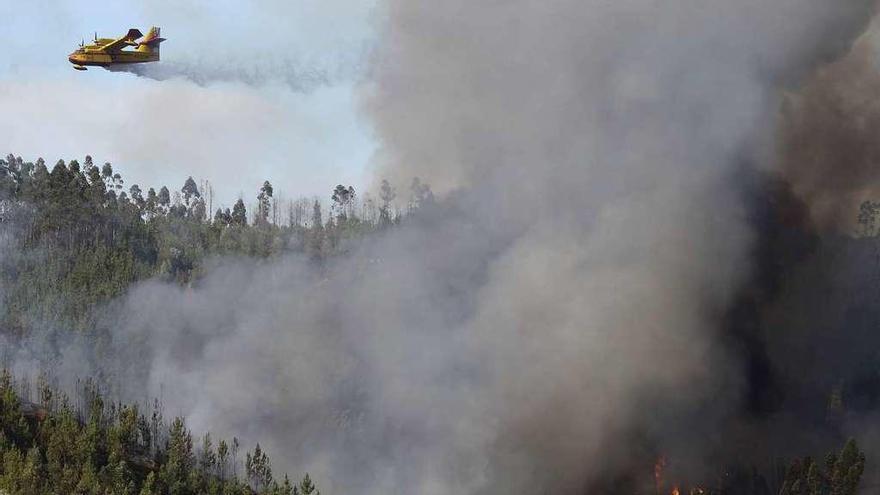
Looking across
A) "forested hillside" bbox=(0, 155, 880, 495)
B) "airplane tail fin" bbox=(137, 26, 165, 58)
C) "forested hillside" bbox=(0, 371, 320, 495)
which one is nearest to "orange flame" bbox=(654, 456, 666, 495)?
"forested hillside" bbox=(0, 155, 880, 495)

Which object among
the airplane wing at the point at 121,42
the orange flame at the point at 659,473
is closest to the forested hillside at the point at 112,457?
the orange flame at the point at 659,473

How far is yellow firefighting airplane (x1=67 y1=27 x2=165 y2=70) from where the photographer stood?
3762 inches

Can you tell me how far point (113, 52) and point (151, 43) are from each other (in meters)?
3.39

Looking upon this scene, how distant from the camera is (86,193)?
17588 cm

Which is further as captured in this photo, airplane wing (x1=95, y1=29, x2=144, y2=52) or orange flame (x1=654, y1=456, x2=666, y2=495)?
orange flame (x1=654, y1=456, x2=666, y2=495)

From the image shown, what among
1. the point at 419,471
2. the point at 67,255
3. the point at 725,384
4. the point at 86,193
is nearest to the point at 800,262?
the point at 725,384

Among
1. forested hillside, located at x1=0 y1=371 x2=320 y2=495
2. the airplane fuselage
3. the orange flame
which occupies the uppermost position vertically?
the airplane fuselage

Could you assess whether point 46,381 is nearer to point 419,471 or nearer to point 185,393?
point 185,393

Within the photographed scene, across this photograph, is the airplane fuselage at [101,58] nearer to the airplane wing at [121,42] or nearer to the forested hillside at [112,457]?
the airplane wing at [121,42]

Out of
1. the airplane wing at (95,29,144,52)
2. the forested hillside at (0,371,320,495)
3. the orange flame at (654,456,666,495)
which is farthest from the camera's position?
the orange flame at (654,456,666,495)

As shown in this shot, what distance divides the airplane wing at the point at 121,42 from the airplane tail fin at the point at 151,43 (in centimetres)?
159

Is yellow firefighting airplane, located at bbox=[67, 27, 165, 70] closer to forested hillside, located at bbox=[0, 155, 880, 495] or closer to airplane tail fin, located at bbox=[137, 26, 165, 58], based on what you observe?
airplane tail fin, located at bbox=[137, 26, 165, 58]

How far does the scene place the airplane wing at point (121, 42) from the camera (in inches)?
3691

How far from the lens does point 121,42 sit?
9588cm
